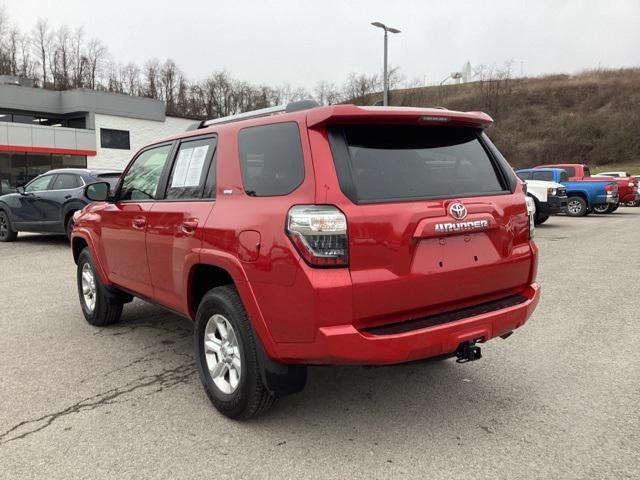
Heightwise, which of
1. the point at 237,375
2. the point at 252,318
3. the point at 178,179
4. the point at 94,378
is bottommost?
the point at 94,378

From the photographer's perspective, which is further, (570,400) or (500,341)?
(500,341)

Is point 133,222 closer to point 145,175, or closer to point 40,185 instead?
point 145,175

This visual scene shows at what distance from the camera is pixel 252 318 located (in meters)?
2.93

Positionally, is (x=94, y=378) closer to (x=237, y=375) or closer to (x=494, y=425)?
(x=237, y=375)

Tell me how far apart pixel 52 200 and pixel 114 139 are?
26.3 meters

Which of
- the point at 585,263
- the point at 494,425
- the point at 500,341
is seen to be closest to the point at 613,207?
the point at 585,263

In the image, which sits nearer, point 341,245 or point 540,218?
point 341,245

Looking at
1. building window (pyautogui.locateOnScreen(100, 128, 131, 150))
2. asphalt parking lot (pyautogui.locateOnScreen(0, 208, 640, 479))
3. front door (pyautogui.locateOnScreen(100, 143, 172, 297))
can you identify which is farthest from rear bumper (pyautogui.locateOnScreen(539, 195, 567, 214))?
building window (pyautogui.locateOnScreen(100, 128, 131, 150))

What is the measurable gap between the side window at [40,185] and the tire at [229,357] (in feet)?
31.0

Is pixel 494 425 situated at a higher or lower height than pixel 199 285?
lower

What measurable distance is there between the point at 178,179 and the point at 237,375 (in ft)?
5.05

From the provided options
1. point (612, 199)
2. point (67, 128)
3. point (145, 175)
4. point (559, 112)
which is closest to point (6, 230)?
point (145, 175)

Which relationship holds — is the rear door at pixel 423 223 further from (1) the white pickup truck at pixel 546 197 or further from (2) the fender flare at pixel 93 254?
(1) the white pickup truck at pixel 546 197

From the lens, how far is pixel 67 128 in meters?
32.2
